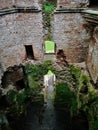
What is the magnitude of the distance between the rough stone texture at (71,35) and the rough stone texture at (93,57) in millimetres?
514

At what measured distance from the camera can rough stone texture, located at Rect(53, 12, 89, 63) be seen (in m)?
12.1

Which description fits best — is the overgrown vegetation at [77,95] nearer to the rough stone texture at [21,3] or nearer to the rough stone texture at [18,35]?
the rough stone texture at [18,35]

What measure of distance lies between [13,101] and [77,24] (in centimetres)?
406

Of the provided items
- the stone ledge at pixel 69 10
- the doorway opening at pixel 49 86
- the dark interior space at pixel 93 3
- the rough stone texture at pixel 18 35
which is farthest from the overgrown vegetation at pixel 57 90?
the dark interior space at pixel 93 3

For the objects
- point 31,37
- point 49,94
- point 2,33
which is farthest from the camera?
point 49,94

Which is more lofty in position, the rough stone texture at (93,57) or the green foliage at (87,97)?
the rough stone texture at (93,57)

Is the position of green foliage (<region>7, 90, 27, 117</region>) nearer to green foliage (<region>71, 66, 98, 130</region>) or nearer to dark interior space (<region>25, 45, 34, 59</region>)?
dark interior space (<region>25, 45, 34, 59</region>)

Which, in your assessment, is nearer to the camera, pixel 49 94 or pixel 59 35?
pixel 59 35

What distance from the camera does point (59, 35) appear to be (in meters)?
12.3

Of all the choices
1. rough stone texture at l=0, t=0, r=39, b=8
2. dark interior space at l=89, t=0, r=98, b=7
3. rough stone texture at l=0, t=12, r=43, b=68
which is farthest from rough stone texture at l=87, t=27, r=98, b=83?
rough stone texture at l=0, t=0, r=39, b=8

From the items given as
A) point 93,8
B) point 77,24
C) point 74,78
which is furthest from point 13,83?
point 93,8

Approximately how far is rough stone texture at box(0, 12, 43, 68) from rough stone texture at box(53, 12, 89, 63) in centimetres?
74

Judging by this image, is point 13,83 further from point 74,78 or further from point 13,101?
point 74,78

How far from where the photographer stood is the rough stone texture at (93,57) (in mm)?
11002
